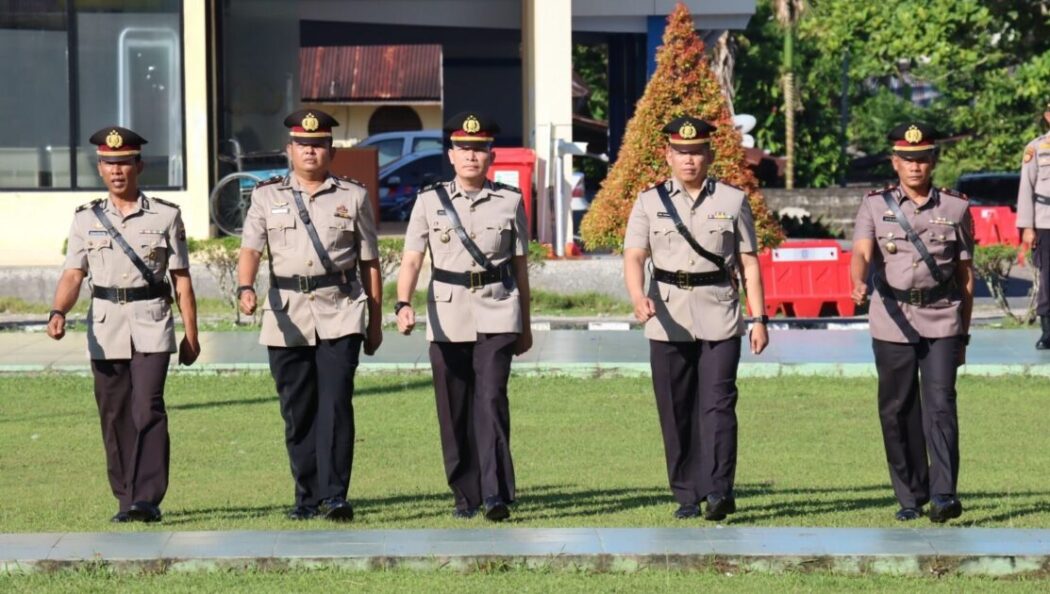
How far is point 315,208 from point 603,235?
11.4 m

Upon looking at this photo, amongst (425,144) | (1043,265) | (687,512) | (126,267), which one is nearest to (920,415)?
(687,512)

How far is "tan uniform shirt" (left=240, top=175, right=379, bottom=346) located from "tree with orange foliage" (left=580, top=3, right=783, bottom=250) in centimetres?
1107

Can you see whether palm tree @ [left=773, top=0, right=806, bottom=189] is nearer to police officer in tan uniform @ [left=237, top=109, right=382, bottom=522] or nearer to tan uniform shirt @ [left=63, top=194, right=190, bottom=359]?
police officer in tan uniform @ [left=237, top=109, right=382, bottom=522]

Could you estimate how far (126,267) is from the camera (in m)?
8.45

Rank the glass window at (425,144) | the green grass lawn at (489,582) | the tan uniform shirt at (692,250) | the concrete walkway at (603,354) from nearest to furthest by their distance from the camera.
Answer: the green grass lawn at (489,582) < the tan uniform shirt at (692,250) < the concrete walkway at (603,354) < the glass window at (425,144)

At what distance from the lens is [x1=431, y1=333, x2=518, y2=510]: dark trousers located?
27.6 feet

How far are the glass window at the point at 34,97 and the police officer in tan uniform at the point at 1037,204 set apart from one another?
453 inches

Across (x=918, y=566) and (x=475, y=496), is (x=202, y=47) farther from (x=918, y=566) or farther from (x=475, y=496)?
(x=918, y=566)

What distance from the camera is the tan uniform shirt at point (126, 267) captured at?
8.43 metres

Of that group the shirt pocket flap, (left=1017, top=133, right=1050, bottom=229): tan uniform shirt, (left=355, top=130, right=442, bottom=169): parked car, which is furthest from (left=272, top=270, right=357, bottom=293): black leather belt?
(left=355, top=130, right=442, bottom=169): parked car

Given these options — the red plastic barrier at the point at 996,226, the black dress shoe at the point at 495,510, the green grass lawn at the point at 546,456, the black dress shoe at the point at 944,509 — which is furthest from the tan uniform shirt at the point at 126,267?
the red plastic barrier at the point at 996,226

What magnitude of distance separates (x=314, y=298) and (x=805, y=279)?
37.9ft

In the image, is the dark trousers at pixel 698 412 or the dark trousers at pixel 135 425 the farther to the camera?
the dark trousers at pixel 135 425

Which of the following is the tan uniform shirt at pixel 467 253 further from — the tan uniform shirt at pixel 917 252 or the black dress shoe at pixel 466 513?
the tan uniform shirt at pixel 917 252
